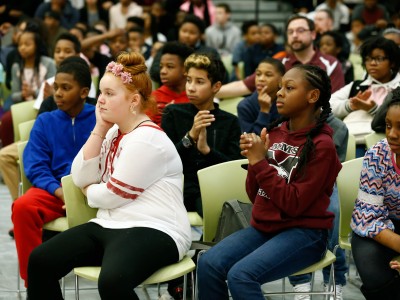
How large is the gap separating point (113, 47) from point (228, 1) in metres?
3.70

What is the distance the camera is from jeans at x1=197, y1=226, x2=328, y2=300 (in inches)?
122

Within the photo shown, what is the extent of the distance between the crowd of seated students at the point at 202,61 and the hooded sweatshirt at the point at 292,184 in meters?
0.55

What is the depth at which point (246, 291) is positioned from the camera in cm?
310

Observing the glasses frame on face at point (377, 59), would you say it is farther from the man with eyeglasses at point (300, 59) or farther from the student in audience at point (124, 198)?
the student in audience at point (124, 198)

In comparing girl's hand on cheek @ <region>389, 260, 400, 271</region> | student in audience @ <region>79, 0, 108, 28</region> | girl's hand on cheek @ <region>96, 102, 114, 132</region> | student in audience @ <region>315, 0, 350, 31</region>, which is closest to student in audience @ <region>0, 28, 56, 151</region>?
girl's hand on cheek @ <region>96, 102, 114, 132</region>

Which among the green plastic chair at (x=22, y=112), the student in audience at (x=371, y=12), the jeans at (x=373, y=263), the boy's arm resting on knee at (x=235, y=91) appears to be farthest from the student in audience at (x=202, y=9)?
the jeans at (x=373, y=263)

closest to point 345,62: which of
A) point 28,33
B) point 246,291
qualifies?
point 28,33

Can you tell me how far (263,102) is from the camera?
4.59 m

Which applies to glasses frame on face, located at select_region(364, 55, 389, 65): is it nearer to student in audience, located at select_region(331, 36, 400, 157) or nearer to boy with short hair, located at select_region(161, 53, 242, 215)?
student in audience, located at select_region(331, 36, 400, 157)

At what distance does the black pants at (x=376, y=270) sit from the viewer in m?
3.26

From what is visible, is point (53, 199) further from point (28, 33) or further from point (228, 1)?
point (228, 1)

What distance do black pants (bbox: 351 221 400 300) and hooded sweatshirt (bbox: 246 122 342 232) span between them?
20 centimetres

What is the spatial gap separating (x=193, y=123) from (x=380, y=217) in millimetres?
1126

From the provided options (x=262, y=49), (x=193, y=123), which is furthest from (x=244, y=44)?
(x=193, y=123)
